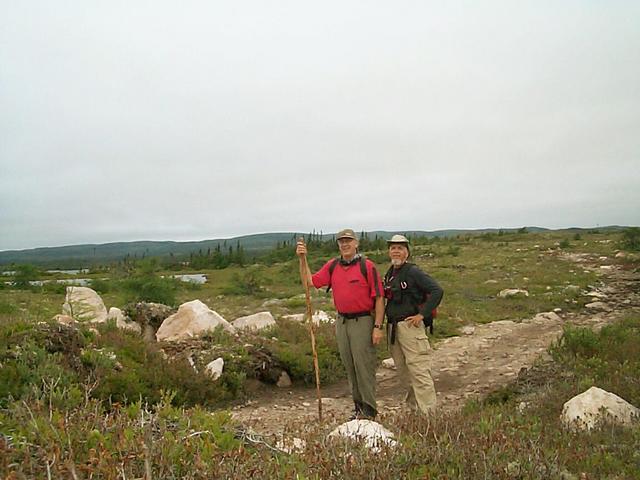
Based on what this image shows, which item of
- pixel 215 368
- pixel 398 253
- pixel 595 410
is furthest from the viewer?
pixel 215 368

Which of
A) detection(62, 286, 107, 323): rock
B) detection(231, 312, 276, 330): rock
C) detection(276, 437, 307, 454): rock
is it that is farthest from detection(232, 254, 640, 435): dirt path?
detection(62, 286, 107, 323): rock

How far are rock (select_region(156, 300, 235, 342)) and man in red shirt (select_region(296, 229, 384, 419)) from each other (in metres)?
4.09

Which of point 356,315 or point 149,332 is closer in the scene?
point 356,315

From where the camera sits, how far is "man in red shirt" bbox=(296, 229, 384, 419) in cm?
589

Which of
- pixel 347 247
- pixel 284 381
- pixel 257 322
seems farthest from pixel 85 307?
pixel 347 247

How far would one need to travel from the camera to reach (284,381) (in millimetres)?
8367

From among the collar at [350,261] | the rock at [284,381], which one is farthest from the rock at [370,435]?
the rock at [284,381]

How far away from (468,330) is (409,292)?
6598 millimetres

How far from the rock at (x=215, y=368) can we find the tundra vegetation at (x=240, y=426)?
113 mm

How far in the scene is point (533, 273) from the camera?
67.2ft

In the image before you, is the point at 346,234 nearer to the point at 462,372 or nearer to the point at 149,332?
the point at 462,372

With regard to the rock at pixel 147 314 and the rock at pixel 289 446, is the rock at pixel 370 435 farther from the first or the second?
the rock at pixel 147 314

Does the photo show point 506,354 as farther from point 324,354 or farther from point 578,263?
point 578,263

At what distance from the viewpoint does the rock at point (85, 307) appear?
10141mm
